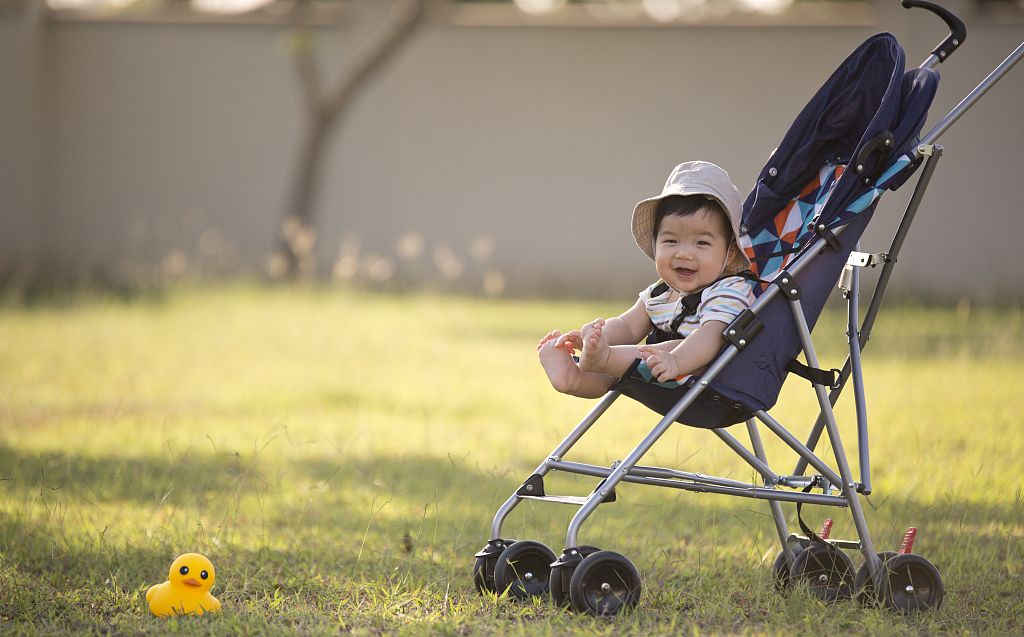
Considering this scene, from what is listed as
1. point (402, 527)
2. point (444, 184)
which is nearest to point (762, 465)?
point (402, 527)

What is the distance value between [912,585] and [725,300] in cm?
91

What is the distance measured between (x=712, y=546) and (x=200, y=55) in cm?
1191

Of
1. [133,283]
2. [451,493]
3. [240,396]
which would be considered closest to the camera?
[451,493]

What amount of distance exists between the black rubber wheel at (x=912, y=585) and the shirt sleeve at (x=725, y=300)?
78 cm

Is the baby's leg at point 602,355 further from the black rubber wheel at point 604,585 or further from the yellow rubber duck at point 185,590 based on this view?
the yellow rubber duck at point 185,590

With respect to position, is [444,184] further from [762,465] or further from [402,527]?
[762,465]

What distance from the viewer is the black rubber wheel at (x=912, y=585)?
2.59 meters

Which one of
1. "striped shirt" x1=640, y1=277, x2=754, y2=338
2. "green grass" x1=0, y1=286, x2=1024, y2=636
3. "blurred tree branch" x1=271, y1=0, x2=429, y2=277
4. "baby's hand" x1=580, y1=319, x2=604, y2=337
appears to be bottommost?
"green grass" x1=0, y1=286, x2=1024, y2=636

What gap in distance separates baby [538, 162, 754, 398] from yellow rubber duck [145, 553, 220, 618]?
1026mm

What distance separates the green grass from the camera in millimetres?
2627

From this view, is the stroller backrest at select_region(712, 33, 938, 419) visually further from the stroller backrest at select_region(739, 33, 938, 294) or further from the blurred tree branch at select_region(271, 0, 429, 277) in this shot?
the blurred tree branch at select_region(271, 0, 429, 277)

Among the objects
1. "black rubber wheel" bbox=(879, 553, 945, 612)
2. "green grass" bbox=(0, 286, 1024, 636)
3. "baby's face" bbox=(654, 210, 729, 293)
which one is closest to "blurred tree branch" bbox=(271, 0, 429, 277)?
"green grass" bbox=(0, 286, 1024, 636)

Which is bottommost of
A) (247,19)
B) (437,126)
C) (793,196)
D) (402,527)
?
(402,527)

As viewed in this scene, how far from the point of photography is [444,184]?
13.4 m
